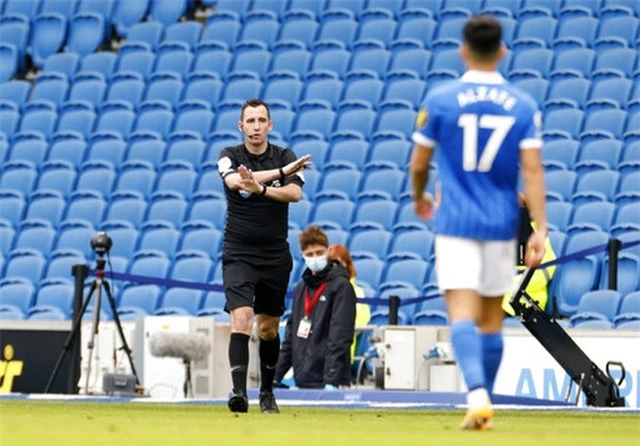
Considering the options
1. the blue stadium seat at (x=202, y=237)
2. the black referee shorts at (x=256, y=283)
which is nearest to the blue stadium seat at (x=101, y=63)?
the blue stadium seat at (x=202, y=237)

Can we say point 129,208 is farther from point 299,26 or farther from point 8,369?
point 8,369

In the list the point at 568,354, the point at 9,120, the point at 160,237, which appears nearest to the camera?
the point at 568,354

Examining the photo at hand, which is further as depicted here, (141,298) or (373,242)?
(141,298)

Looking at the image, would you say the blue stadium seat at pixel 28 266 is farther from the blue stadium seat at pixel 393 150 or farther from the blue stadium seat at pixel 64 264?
the blue stadium seat at pixel 393 150

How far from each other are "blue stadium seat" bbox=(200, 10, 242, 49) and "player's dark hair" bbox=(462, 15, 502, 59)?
1739 centimetres

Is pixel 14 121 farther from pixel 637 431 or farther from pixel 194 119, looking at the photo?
pixel 637 431

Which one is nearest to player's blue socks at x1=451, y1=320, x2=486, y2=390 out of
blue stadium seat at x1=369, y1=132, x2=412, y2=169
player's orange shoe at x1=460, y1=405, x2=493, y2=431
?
player's orange shoe at x1=460, y1=405, x2=493, y2=431

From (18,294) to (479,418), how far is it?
48.0ft

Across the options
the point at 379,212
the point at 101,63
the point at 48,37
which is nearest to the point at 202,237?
the point at 379,212

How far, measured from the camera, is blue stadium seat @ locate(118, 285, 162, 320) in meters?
21.0

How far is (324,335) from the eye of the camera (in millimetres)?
15477

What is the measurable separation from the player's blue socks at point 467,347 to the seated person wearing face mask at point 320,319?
6.86 m

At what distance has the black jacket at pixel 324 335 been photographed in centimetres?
1513

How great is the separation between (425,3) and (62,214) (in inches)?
229
